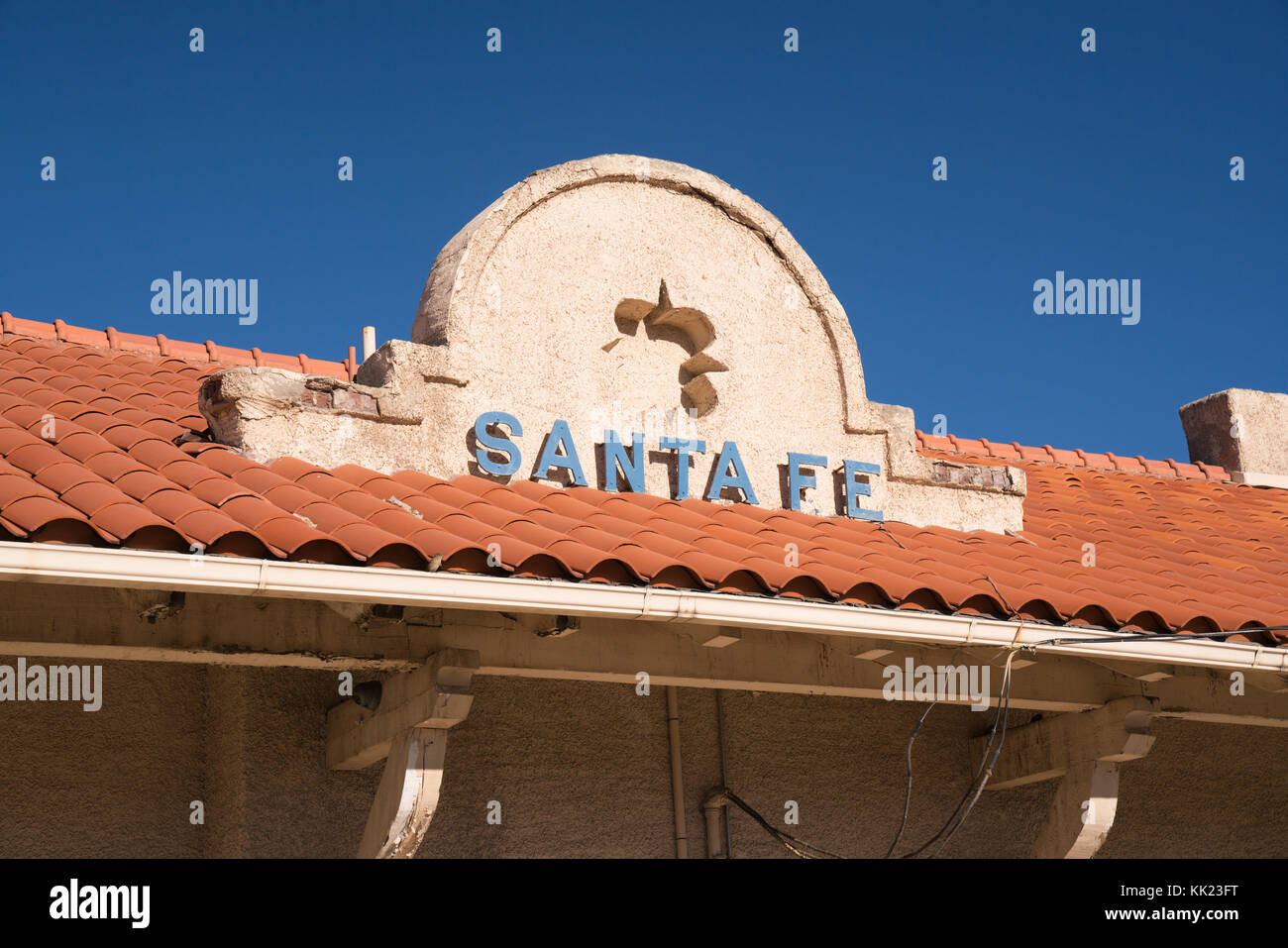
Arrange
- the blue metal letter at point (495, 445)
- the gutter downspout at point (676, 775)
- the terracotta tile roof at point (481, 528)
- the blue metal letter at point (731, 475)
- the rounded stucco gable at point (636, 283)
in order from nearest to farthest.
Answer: the terracotta tile roof at point (481, 528)
the blue metal letter at point (495, 445)
the gutter downspout at point (676, 775)
the rounded stucco gable at point (636, 283)
the blue metal letter at point (731, 475)

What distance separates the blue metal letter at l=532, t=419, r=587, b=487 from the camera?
269 inches

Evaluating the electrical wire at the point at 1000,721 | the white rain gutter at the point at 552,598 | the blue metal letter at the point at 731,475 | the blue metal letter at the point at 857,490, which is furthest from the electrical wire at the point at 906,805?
the blue metal letter at the point at 731,475

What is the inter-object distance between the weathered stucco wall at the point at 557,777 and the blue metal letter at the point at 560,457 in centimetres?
93

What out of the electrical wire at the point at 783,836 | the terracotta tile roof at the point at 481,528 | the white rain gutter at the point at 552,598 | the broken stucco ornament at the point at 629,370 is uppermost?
the broken stucco ornament at the point at 629,370

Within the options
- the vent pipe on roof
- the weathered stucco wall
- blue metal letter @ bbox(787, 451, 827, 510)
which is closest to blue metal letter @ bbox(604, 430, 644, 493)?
blue metal letter @ bbox(787, 451, 827, 510)

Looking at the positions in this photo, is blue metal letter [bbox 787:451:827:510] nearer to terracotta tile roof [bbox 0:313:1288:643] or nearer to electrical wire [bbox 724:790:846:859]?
terracotta tile roof [bbox 0:313:1288:643]

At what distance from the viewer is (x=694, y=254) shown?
7.59 metres

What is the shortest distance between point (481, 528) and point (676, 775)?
1.74 metres

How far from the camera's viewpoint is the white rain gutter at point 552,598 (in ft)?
15.5

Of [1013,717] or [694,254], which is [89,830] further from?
[1013,717]

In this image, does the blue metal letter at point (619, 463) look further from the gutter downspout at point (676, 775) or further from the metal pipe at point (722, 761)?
the metal pipe at point (722, 761)

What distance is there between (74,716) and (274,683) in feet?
2.48

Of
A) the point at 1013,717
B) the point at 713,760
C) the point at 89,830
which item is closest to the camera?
the point at 89,830
